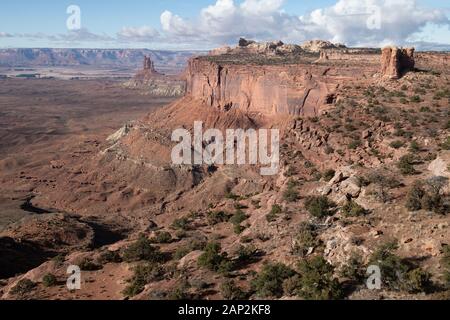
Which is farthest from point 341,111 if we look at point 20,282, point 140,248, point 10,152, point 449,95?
point 10,152

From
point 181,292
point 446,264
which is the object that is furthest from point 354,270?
point 181,292

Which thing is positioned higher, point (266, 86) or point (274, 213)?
point (266, 86)

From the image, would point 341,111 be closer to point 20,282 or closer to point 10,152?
point 20,282

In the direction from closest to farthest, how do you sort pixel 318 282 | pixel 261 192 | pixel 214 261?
pixel 318 282 → pixel 214 261 → pixel 261 192

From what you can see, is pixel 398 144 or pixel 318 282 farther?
pixel 398 144

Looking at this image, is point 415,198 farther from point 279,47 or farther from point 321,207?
point 279,47

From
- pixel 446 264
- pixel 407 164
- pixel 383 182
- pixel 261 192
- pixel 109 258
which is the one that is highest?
pixel 407 164

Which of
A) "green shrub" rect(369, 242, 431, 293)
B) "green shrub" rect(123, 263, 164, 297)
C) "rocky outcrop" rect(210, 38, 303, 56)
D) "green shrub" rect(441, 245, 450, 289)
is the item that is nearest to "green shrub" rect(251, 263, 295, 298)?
"green shrub" rect(369, 242, 431, 293)
